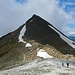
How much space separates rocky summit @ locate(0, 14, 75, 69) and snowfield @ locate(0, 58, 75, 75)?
7.84 m

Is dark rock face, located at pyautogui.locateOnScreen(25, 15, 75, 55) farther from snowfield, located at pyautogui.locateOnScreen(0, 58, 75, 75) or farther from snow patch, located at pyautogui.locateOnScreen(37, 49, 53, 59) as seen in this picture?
snowfield, located at pyautogui.locateOnScreen(0, 58, 75, 75)

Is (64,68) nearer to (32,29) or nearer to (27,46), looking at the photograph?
(27,46)

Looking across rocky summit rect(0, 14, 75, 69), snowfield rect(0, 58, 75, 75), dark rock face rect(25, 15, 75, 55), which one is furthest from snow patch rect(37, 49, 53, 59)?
dark rock face rect(25, 15, 75, 55)

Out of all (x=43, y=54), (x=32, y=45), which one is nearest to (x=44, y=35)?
(x=32, y=45)

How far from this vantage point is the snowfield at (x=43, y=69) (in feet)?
191

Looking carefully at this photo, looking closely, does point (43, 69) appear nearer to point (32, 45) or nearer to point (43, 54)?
point (43, 54)

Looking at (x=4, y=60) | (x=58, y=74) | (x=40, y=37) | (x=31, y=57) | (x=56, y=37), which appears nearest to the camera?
(x=58, y=74)

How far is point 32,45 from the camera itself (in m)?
86.9

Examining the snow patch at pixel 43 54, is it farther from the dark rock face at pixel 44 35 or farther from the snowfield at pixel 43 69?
the dark rock face at pixel 44 35

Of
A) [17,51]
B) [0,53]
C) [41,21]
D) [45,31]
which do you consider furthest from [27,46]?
[41,21]

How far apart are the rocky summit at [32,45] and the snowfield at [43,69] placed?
7839mm

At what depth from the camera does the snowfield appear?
58.2 meters

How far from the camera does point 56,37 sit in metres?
118

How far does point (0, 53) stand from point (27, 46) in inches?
669
